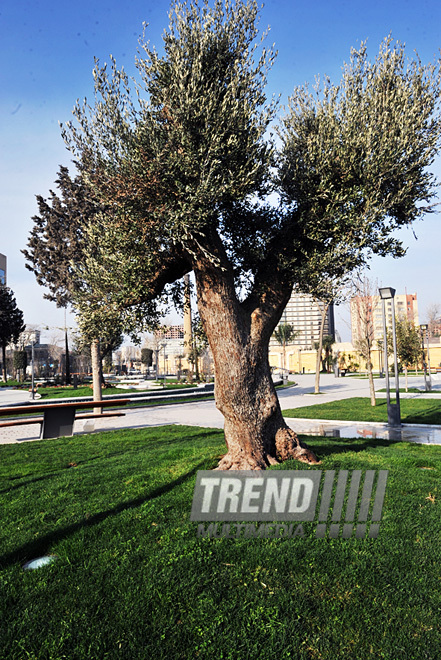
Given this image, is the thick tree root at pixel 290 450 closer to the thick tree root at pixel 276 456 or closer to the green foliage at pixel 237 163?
the thick tree root at pixel 276 456

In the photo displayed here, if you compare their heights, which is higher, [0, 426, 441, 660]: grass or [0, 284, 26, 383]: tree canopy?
[0, 284, 26, 383]: tree canopy

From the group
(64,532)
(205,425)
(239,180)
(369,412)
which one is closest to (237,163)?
(239,180)

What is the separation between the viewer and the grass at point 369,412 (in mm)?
14961

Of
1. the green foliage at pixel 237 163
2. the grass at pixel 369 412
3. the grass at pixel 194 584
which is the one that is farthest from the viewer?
the grass at pixel 369 412

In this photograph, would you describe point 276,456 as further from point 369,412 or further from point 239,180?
point 369,412

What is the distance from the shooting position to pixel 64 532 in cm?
486

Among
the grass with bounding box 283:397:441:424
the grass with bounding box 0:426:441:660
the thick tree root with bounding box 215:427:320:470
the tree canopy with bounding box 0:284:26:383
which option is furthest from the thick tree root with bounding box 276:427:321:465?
the tree canopy with bounding box 0:284:26:383

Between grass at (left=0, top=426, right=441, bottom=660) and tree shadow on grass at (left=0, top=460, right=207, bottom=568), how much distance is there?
0.02m

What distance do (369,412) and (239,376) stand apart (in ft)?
39.4

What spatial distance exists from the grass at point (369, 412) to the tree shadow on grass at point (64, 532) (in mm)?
10400

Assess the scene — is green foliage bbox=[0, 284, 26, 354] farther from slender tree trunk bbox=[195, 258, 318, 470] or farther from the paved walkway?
slender tree trunk bbox=[195, 258, 318, 470]

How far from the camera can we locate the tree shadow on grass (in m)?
4.34

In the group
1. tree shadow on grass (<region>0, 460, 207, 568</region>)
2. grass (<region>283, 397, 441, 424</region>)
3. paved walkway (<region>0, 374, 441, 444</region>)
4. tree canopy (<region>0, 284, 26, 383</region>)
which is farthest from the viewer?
tree canopy (<region>0, 284, 26, 383</region>)

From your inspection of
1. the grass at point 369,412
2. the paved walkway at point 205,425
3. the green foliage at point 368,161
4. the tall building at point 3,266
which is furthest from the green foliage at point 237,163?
the tall building at point 3,266
